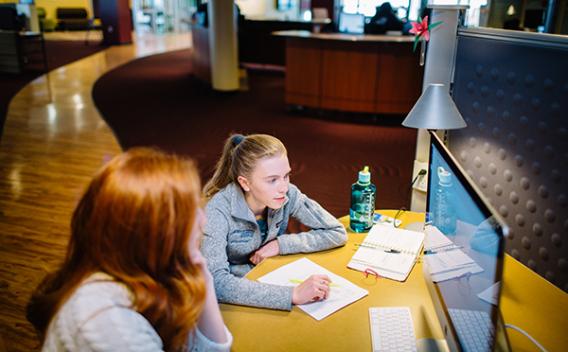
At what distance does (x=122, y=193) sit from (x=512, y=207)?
1.71 metres

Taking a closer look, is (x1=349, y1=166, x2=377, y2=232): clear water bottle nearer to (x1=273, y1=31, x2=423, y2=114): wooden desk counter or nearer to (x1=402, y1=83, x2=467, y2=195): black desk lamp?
(x1=402, y1=83, x2=467, y2=195): black desk lamp

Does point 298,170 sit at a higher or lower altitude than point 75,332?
lower

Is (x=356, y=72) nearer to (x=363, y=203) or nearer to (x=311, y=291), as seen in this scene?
(x=363, y=203)

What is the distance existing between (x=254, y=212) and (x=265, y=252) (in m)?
0.15

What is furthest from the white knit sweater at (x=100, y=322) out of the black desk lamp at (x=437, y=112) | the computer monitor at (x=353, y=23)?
the computer monitor at (x=353, y=23)

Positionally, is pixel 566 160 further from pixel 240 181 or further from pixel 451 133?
pixel 240 181

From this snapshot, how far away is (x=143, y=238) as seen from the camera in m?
0.95

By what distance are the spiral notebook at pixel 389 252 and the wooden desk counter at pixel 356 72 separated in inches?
184

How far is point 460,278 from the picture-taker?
3.68 ft

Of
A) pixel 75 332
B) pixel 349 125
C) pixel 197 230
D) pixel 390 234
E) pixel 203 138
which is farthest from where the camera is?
pixel 349 125

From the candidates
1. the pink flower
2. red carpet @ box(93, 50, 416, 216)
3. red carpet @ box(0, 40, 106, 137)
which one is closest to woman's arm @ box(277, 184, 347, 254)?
the pink flower

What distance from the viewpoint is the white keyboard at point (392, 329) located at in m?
1.28

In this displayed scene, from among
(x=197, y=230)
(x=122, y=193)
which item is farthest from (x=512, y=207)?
(x=122, y=193)

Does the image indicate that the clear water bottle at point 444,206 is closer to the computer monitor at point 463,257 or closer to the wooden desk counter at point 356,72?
the computer monitor at point 463,257
